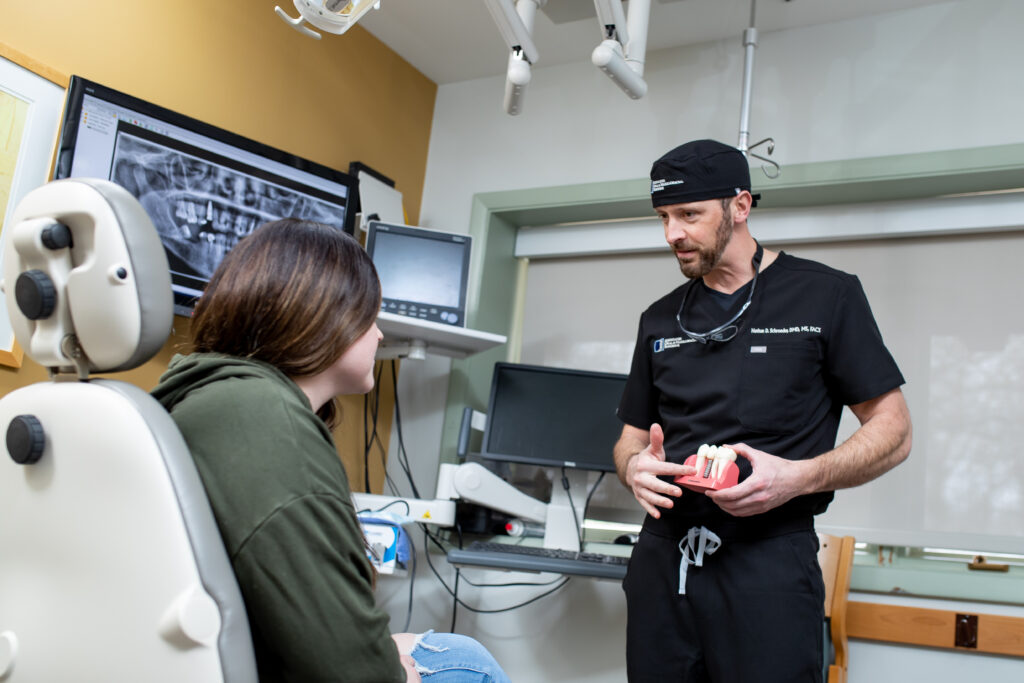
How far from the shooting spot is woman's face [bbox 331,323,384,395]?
1046 mm

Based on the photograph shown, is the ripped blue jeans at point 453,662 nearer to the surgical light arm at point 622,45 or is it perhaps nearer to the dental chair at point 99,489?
the dental chair at point 99,489

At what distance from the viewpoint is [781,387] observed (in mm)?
1666

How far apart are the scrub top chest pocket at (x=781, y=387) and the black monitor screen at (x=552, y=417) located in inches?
44.4

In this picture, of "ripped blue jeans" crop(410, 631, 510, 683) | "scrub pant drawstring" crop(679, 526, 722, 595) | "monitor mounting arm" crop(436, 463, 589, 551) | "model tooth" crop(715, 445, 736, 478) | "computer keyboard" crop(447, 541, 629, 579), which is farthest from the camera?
"monitor mounting arm" crop(436, 463, 589, 551)

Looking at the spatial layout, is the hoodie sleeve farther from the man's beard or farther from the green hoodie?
the man's beard

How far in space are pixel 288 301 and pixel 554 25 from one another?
2354 millimetres

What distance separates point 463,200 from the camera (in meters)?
3.38

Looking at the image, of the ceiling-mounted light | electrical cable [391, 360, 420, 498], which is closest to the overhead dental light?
the ceiling-mounted light

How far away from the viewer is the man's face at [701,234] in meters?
1.81

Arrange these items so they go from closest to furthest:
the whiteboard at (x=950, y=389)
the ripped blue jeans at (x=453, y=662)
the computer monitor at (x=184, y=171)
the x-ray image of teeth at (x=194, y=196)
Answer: the ripped blue jeans at (x=453, y=662)
the computer monitor at (x=184, y=171)
the x-ray image of teeth at (x=194, y=196)
the whiteboard at (x=950, y=389)

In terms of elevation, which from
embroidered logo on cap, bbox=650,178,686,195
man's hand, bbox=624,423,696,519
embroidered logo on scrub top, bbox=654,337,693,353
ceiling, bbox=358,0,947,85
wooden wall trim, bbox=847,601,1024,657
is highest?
ceiling, bbox=358,0,947,85

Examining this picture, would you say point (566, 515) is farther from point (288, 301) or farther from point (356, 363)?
point (288, 301)

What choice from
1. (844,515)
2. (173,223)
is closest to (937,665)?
(844,515)

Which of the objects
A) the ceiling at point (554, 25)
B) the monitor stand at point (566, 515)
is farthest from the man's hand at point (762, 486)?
the ceiling at point (554, 25)
